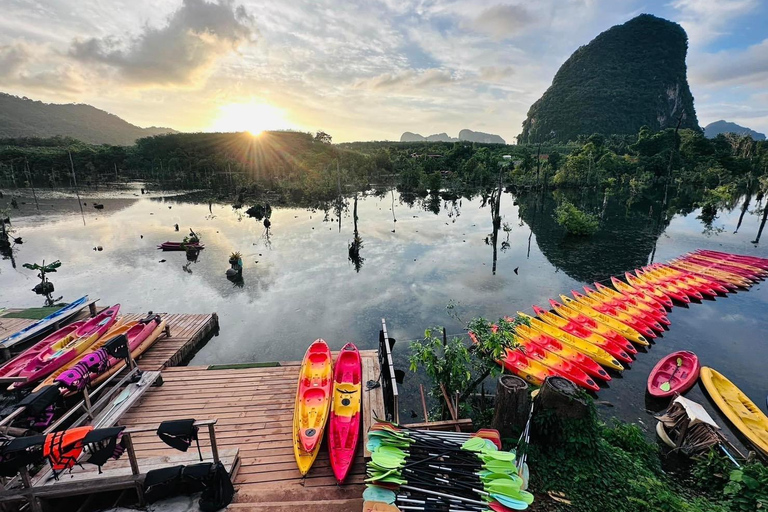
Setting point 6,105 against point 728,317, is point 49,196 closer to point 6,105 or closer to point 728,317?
point 728,317

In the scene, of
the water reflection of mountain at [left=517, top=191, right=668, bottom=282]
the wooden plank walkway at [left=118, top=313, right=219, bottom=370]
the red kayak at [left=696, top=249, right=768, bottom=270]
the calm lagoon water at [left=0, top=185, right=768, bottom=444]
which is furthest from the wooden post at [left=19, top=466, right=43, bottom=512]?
the red kayak at [left=696, top=249, right=768, bottom=270]

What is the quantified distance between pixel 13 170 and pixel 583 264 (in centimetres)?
9769

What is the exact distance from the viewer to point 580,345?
42.4 ft

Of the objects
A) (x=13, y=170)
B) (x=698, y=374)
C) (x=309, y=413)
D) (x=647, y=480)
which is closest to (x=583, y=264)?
(x=698, y=374)

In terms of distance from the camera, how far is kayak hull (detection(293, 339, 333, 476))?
699cm

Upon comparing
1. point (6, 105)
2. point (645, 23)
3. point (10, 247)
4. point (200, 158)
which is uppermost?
point (645, 23)

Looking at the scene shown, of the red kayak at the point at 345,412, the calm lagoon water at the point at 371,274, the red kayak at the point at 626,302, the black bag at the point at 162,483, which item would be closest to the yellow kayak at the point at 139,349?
the calm lagoon water at the point at 371,274

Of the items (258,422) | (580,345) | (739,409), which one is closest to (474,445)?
(258,422)

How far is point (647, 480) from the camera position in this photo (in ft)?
19.7

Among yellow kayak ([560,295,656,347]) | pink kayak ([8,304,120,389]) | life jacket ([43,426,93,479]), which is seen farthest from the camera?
yellow kayak ([560,295,656,347])

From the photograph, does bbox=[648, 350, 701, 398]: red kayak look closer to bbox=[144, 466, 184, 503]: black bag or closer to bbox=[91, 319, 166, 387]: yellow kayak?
bbox=[144, 466, 184, 503]: black bag

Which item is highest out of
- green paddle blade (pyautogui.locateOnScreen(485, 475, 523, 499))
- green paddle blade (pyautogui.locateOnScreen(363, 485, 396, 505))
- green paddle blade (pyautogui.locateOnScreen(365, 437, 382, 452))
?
green paddle blade (pyautogui.locateOnScreen(485, 475, 523, 499))

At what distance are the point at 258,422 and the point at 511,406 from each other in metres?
5.99

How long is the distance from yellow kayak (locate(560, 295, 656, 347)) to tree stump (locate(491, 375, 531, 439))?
10.7 m
